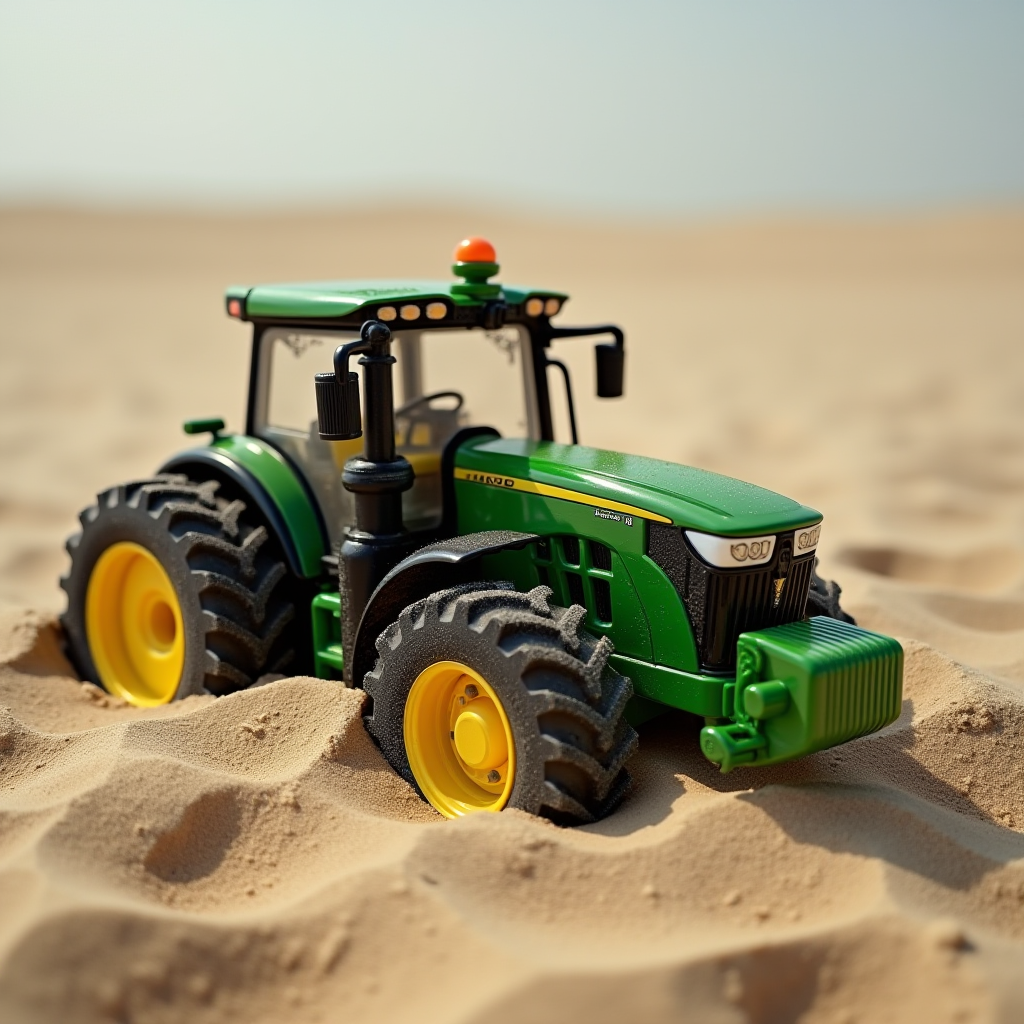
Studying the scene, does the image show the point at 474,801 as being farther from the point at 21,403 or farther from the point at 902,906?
the point at 21,403

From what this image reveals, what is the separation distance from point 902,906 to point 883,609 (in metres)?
3.14

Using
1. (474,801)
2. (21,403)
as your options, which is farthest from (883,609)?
(21,403)

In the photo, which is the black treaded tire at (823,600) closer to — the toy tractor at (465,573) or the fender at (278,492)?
the toy tractor at (465,573)

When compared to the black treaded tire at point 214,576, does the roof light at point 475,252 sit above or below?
above

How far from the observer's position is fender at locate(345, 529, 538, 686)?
4.30 metres

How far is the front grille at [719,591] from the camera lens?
399 centimetres

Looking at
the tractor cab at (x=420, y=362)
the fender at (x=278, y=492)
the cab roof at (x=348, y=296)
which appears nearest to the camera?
the cab roof at (x=348, y=296)

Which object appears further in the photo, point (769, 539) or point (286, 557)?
point (286, 557)

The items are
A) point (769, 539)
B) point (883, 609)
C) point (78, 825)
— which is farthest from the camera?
point (883, 609)

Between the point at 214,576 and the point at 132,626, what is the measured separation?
0.96 m

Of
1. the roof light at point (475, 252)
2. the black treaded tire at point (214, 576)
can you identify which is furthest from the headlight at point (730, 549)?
the black treaded tire at point (214, 576)

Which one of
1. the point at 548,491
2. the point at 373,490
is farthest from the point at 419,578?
the point at 548,491

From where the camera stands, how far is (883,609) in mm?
6270

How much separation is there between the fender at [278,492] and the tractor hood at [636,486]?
762 mm
